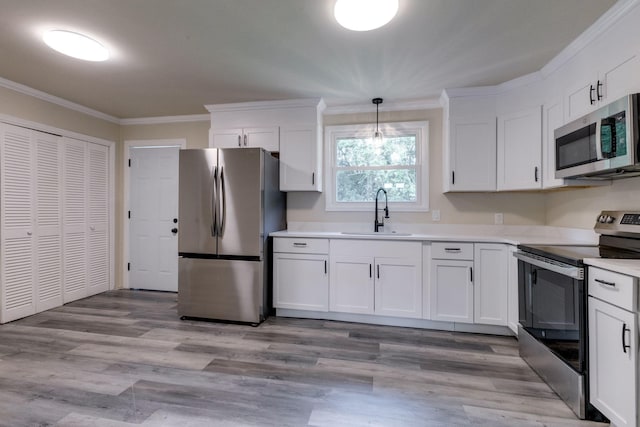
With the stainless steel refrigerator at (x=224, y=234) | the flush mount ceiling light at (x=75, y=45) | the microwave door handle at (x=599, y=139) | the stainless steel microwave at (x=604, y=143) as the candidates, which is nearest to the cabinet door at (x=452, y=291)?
the stainless steel microwave at (x=604, y=143)

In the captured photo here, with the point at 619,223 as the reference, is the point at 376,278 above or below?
below

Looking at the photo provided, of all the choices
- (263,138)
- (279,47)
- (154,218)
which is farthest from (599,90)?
(154,218)

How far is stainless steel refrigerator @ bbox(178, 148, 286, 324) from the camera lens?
3.09 meters

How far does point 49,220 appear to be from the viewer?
11.4ft

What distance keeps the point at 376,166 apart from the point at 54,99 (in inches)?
148

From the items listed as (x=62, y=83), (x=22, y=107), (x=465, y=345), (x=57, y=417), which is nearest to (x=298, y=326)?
(x=465, y=345)

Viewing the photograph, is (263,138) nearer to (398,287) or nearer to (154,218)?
(154,218)

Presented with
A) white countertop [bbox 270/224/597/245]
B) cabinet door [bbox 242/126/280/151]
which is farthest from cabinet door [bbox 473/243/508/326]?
cabinet door [bbox 242/126/280/151]

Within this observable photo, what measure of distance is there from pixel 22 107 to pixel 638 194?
5403mm

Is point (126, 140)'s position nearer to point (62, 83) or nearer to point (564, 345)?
point (62, 83)

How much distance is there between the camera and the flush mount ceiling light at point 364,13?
1.80m

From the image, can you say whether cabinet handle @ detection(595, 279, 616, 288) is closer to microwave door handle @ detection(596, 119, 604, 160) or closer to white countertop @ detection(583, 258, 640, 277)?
white countertop @ detection(583, 258, 640, 277)

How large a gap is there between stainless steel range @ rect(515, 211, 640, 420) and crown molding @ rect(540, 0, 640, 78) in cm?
121

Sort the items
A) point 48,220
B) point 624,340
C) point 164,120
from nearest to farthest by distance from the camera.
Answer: point 624,340
point 48,220
point 164,120
